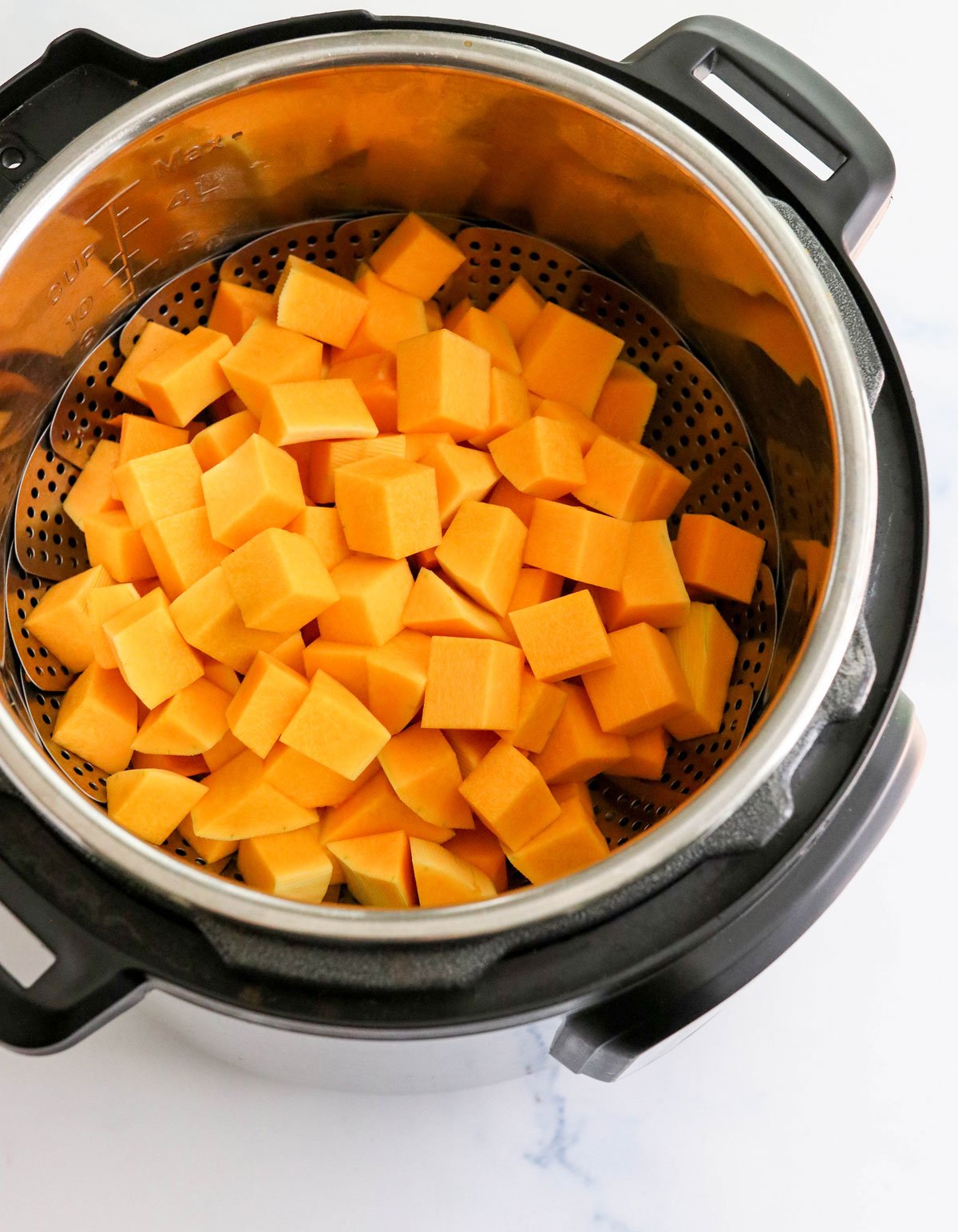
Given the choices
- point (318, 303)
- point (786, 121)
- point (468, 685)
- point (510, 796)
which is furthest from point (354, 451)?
point (786, 121)

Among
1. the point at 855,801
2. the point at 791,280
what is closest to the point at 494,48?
the point at 791,280

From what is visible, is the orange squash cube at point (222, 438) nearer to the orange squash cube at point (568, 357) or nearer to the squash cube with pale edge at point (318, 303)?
the squash cube with pale edge at point (318, 303)

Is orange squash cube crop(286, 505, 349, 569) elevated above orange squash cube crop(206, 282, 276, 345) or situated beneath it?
situated beneath

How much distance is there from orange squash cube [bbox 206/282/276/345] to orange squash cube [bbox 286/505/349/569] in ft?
0.70

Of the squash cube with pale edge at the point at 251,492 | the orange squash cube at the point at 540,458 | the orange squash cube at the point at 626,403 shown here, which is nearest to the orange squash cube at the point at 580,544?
the orange squash cube at the point at 540,458

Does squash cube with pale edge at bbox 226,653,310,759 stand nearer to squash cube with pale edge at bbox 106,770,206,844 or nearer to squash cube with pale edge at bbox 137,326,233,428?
squash cube with pale edge at bbox 106,770,206,844

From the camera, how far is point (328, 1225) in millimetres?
1123

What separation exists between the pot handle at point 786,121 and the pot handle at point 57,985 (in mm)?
828

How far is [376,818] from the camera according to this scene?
1005mm

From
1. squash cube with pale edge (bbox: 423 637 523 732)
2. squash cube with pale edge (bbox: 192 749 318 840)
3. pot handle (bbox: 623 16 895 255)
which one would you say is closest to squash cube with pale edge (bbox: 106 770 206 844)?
squash cube with pale edge (bbox: 192 749 318 840)

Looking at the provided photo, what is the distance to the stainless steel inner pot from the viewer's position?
2.43 feet

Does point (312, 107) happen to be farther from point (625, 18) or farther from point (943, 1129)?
point (943, 1129)

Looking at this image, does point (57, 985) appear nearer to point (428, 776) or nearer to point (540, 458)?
point (428, 776)

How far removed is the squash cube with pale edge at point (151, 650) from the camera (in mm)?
978
